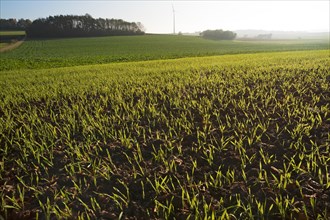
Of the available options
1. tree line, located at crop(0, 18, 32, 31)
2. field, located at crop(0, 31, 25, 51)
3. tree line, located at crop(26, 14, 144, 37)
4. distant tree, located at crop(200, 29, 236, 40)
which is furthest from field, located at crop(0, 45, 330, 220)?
tree line, located at crop(0, 18, 32, 31)

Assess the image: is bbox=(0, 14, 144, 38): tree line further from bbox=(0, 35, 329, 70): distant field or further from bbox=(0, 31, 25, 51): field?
bbox=(0, 35, 329, 70): distant field

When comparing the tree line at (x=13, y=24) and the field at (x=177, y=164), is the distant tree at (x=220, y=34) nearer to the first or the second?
the tree line at (x=13, y=24)

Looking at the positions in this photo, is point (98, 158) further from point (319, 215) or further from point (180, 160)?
point (319, 215)

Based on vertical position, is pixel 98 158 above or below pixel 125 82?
below

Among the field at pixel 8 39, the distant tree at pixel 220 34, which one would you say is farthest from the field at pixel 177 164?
the distant tree at pixel 220 34

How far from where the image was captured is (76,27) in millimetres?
91000

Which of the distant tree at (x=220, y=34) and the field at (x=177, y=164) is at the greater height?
the distant tree at (x=220, y=34)

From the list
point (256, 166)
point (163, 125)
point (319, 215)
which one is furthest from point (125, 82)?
point (319, 215)

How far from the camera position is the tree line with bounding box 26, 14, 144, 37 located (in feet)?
284

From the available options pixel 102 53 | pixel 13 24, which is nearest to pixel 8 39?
pixel 13 24

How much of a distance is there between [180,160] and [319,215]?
1886mm

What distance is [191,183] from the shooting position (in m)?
3.41

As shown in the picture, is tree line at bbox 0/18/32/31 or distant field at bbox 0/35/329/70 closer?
distant field at bbox 0/35/329/70

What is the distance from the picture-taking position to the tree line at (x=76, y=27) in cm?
8650
